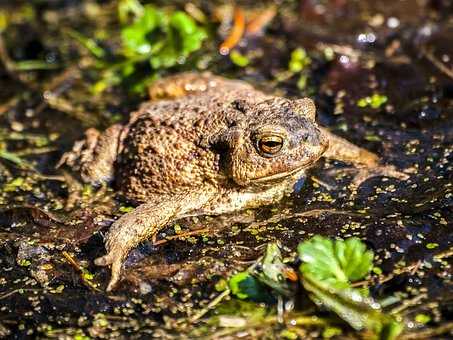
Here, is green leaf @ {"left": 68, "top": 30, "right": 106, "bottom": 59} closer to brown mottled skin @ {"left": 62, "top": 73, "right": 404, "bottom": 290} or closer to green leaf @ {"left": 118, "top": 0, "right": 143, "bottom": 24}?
green leaf @ {"left": 118, "top": 0, "right": 143, "bottom": 24}

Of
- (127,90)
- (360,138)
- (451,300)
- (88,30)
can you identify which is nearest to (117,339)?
(451,300)

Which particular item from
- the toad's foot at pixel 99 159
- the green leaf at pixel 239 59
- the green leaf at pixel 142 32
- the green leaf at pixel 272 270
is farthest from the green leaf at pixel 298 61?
the green leaf at pixel 272 270

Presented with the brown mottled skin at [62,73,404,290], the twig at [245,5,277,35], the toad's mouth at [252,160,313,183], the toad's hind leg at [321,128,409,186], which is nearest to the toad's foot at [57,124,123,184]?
the brown mottled skin at [62,73,404,290]

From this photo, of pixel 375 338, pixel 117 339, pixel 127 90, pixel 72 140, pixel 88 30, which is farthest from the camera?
pixel 88 30

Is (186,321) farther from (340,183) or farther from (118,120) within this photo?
(118,120)

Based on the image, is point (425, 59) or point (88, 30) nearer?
point (425, 59)

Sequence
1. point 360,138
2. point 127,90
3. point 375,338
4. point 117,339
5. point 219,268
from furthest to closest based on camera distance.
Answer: point 127,90
point 360,138
point 219,268
point 117,339
point 375,338

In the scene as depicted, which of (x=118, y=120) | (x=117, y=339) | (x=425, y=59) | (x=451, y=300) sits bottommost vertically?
(x=117, y=339)
